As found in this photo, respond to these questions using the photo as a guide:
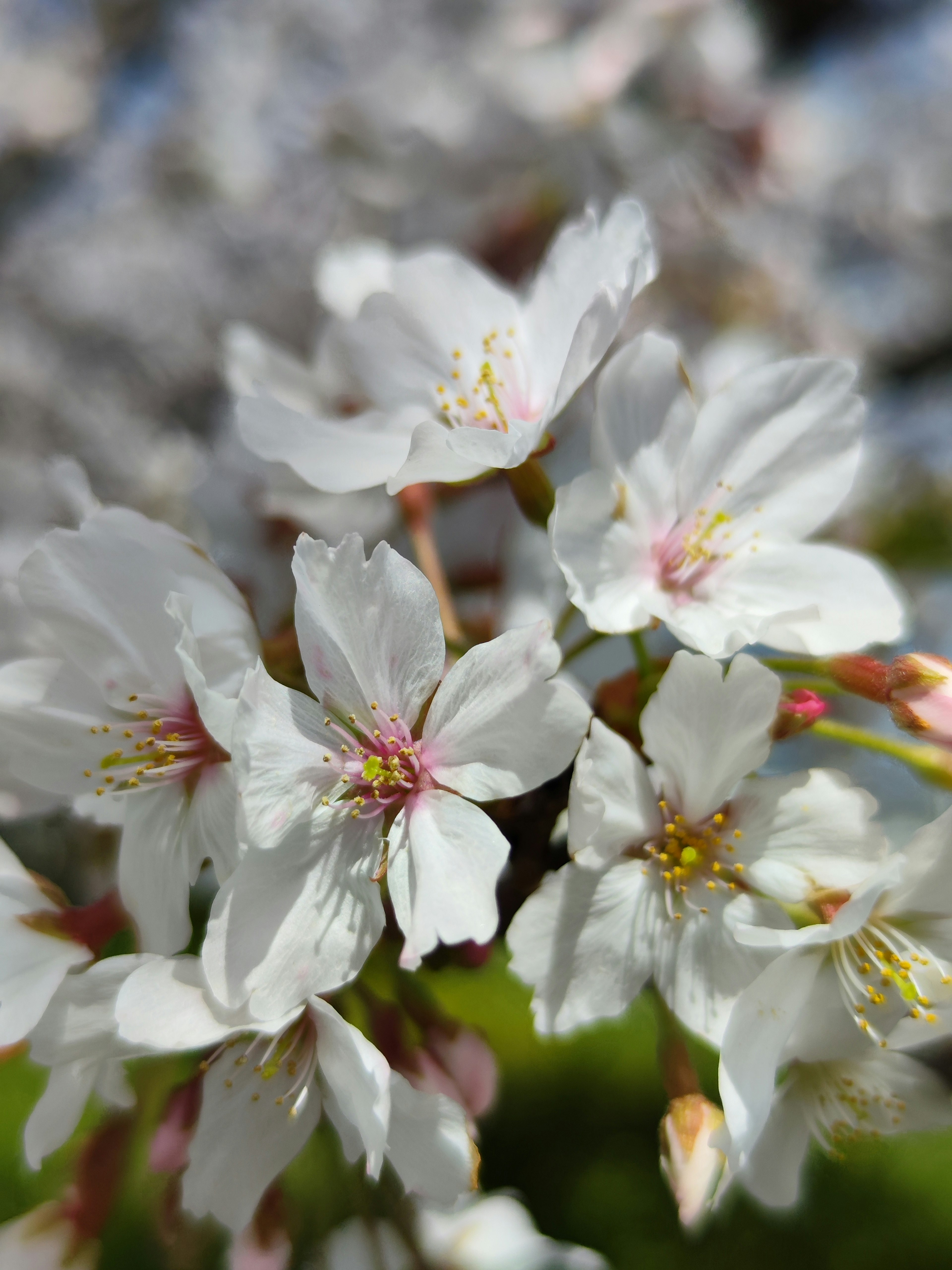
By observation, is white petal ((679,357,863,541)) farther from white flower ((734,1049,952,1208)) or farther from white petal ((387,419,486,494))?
white flower ((734,1049,952,1208))

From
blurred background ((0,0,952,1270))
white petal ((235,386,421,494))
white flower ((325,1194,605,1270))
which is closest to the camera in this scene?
white petal ((235,386,421,494))

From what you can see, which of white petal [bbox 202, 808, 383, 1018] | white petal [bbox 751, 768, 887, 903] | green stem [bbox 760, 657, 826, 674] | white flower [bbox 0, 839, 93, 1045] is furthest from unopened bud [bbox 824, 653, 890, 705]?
white flower [bbox 0, 839, 93, 1045]

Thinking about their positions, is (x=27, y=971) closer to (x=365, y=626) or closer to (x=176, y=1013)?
(x=176, y=1013)

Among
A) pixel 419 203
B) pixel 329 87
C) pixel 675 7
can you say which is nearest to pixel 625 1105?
pixel 419 203

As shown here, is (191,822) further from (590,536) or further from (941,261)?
(941,261)

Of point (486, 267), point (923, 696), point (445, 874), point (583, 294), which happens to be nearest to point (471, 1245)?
point (445, 874)

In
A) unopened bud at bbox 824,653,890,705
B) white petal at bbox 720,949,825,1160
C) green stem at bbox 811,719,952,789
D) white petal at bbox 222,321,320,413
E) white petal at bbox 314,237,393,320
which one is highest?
white petal at bbox 314,237,393,320
